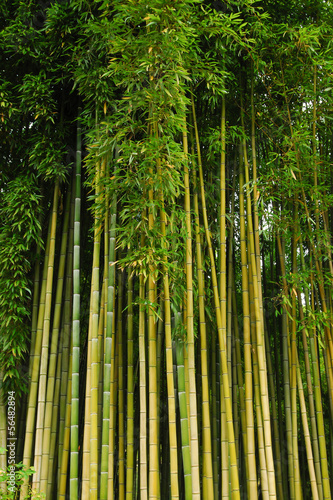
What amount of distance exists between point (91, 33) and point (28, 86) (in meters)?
0.59

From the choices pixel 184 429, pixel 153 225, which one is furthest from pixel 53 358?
pixel 153 225

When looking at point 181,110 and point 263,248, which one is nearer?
point 181,110

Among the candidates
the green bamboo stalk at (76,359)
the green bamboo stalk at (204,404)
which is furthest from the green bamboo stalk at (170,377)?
the green bamboo stalk at (76,359)

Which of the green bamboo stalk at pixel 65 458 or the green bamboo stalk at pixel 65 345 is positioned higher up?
the green bamboo stalk at pixel 65 345

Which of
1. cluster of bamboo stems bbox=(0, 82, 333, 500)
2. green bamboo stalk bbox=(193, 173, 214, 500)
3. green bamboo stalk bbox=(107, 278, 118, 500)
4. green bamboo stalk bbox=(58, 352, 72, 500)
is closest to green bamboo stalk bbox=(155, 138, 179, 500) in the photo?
cluster of bamboo stems bbox=(0, 82, 333, 500)

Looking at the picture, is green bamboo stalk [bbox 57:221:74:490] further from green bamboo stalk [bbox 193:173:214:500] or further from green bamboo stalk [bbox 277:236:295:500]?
green bamboo stalk [bbox 277:236:295:500]

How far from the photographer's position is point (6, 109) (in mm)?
3402

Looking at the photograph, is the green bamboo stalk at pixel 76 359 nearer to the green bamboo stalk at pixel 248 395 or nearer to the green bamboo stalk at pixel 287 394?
the green bamboo stalk at pixel 248 395

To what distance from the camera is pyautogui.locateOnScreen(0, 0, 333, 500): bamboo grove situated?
2895 millimetres

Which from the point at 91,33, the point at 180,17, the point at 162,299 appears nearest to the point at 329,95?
the point at 180,17

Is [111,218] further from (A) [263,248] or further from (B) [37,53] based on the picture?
(A) [263,248]

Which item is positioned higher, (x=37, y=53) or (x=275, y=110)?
(x=37, y=53)

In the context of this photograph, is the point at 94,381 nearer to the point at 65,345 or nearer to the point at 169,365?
the point at 169,365

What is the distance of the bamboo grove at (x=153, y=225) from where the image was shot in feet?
9.50
